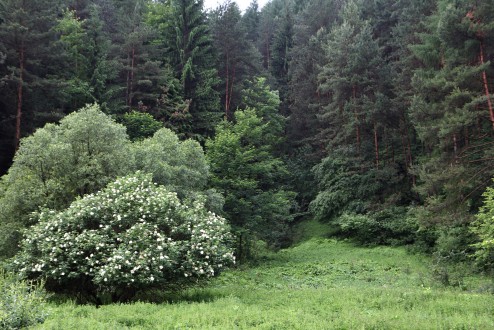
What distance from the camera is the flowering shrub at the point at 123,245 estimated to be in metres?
12.3

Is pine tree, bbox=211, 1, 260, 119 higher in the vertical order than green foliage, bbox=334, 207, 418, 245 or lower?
higher

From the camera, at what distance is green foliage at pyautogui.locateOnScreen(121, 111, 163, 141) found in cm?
3238

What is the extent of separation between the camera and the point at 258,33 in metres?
68.0

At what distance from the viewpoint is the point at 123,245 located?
12555mm

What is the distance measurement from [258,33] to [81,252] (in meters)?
61.2

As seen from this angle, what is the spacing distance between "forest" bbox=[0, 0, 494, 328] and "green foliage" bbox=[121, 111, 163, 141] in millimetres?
190

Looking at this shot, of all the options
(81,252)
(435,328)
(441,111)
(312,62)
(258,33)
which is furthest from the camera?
(258,33)

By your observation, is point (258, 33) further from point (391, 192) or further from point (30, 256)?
point (30, 256)

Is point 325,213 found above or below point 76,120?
below

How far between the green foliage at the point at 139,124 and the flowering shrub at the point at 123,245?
60.2 ft

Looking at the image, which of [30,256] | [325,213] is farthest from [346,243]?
[30,256]

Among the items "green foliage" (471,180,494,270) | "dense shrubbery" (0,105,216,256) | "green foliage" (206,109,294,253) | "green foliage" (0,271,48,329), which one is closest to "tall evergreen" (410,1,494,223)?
"green foliage" (471,180,494,270)

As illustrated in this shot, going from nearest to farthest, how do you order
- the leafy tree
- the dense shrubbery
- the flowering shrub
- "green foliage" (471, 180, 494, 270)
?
the flowering shrub
"green foliage" (471, 180, 494, 270)
the dense shrubbery
the leafy tree

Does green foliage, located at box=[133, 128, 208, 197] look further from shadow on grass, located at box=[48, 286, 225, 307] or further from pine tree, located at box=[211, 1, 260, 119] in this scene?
pine tree, located at box=[211, 1, 260, 119]
